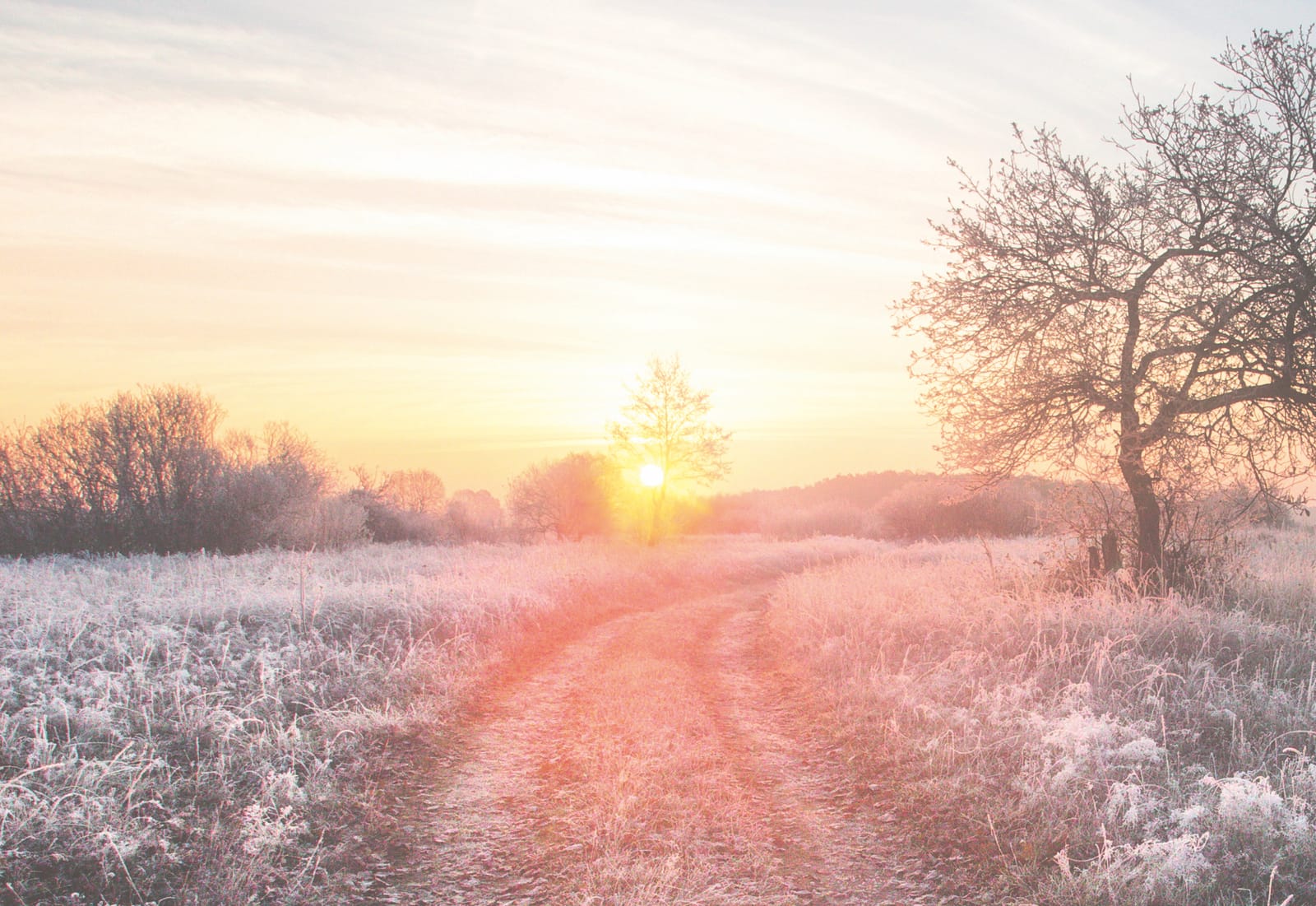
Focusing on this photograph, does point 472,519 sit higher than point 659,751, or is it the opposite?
point 472,519

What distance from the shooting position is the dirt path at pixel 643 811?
4.91 meters

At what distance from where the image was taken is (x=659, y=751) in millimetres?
7082

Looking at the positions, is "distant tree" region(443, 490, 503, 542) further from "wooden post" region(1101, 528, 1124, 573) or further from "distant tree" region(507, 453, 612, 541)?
"wooden post" region(1101, 528, 1124, 573)

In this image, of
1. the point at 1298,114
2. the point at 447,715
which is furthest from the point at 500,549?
the point at 1298,114

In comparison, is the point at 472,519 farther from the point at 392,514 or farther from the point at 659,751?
the point at 659,751

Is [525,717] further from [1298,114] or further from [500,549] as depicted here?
[500,549]

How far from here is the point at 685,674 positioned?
1020cm

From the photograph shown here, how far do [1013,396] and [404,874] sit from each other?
1067 centimetres

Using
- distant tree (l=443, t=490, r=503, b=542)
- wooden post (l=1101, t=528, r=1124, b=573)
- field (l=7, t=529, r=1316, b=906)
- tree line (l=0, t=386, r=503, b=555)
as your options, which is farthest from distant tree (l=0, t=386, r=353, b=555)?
wooden post (l=1101, t=528, r=1124, b=573)

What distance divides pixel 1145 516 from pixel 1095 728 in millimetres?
7221

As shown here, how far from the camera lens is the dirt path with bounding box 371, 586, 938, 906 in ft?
16.1

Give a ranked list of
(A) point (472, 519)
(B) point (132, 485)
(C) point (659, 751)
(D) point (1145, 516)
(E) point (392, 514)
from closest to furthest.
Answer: (C) point (659, 751), (D) point (1145, 516), (B) point (132, 485), (E) point (392, 514), (A) point (472, 519)

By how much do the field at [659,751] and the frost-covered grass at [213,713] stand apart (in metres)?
0.03

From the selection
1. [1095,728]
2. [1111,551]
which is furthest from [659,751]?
[1111,551]
